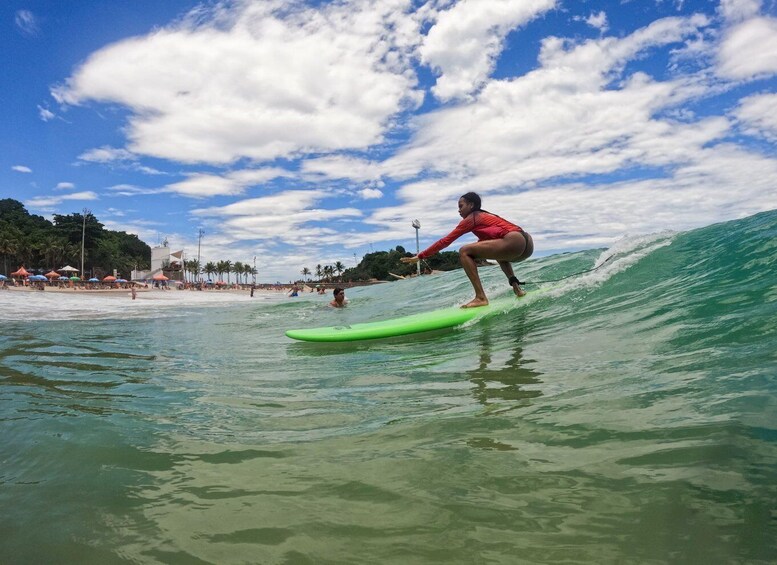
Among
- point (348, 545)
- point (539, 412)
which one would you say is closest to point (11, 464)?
point (348, 545)

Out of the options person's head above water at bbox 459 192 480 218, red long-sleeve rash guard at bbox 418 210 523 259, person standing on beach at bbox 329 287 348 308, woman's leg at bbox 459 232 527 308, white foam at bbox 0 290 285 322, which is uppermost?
person's head above water at bbox 459 192 480 218

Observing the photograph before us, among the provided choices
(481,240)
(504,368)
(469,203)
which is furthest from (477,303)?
(504,368)

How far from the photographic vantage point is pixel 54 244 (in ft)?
254

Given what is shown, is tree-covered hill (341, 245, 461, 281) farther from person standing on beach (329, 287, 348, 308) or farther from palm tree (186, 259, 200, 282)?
person standing on beach (329, 287, 348, 308)

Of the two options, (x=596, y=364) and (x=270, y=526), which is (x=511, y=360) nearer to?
(x=596, y=364)

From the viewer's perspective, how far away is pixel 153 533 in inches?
60.4

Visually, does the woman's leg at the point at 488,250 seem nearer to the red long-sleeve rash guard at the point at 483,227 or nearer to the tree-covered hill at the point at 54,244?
the red long-sleeve rash guard at the point at 483,227

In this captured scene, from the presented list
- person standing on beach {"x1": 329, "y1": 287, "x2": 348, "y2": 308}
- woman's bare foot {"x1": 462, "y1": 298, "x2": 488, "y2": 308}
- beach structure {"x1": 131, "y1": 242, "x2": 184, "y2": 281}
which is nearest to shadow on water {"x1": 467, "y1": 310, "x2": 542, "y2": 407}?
woman's bare foot {"x1": 462, "y1": 298, "x2": 488, "y2": 308}

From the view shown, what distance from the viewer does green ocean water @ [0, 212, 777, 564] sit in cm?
140

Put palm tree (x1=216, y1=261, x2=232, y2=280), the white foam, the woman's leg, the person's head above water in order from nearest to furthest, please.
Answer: the woman's leg < the person's head above water < the white foam < palm tree (x1=216, y1=261, x2=232, y2=280)

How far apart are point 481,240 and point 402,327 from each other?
164 centimetres

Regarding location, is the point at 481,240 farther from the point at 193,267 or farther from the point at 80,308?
the point at 193,267

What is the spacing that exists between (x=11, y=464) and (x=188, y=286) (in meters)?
84.5

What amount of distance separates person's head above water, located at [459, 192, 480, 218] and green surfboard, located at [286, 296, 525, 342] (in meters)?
1.32
